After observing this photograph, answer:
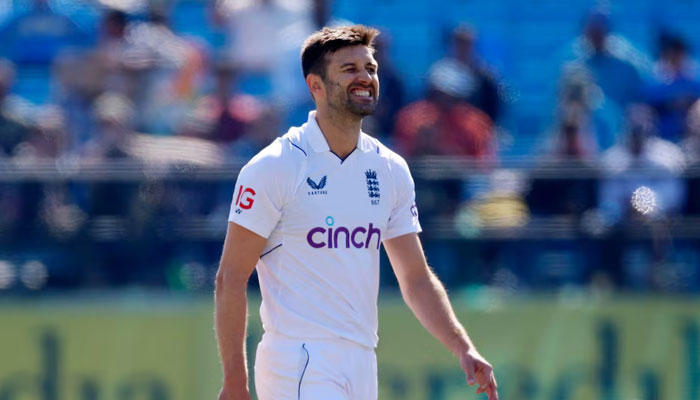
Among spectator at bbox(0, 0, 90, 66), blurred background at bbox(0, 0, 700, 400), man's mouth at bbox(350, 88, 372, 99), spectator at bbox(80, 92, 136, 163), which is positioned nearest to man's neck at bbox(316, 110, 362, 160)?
man's mouth at bbox(350, 88, 372, 99)

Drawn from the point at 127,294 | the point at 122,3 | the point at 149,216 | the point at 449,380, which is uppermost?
the point at 122,3

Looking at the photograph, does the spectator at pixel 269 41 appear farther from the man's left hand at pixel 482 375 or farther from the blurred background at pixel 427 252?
the man's left hand at pixel 482 375

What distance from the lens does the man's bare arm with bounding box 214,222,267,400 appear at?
13.9 feet

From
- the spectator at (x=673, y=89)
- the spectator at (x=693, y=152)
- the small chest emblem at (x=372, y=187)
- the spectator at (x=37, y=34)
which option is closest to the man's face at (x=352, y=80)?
the small chest emblem at (x=372, y=187)

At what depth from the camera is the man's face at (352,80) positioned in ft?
14.8

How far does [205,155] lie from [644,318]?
10.6 feet

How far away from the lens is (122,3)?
1068cm

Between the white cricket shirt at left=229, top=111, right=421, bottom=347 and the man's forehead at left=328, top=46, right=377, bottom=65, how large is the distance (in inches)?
10.8

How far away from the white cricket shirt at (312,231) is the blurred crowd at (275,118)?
3.75 m

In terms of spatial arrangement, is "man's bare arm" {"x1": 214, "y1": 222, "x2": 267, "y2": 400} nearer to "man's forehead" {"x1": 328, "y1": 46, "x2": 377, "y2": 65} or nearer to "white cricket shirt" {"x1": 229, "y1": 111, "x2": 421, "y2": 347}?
"white cricket shirt" {"x1": 229, "y1": 111, "x2": 421, "y2": 347}

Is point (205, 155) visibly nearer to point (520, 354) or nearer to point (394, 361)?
point (394, 361)

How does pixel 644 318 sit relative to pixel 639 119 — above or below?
below

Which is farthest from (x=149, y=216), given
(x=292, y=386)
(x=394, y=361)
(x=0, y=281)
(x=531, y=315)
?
(x=292, y=386)

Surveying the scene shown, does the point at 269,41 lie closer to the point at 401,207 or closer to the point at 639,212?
the point at 639,212
